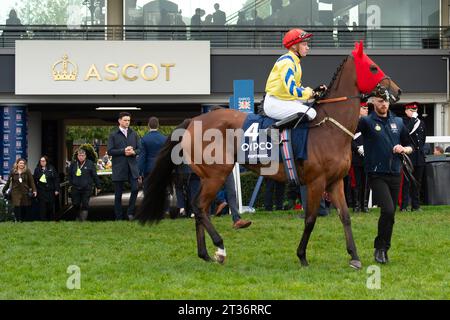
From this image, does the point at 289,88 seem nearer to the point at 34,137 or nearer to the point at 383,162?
the point at 383,162

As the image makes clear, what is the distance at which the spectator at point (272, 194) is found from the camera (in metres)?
12.3

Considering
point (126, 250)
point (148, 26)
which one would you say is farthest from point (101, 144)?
point (126, 250)

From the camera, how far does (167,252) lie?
7691 millimetres

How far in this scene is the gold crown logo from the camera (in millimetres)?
18453

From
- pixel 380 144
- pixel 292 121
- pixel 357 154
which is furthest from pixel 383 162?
pixel 357 154

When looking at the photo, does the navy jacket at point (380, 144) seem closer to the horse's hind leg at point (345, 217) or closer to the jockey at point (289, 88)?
the horse's hind leg at point (345, 217)

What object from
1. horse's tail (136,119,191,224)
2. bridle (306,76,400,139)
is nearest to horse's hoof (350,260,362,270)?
bridle (306,76,400,139)

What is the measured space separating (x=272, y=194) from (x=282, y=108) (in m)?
5.86

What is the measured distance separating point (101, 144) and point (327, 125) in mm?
40035

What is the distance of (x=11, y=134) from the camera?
1898 centimetres

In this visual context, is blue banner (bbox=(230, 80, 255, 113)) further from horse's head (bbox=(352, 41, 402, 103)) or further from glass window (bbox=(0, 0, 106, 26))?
glass window (bbox=(0, 0, 106, 26))

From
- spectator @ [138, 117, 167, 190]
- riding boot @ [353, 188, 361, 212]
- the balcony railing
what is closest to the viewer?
spectator @ [138, 117, 167, 190]

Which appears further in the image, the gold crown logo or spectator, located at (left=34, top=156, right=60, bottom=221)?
the gold crown logo

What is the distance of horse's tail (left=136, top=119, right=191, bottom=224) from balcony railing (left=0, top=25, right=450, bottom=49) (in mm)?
12320
